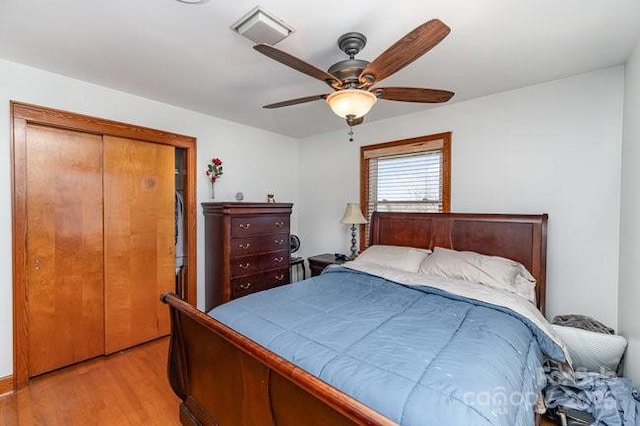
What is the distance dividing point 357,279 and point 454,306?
0.85 meters

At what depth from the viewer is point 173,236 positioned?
126 inches

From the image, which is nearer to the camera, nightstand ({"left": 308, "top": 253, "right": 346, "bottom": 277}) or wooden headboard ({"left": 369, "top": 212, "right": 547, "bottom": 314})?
wooden headboard ({"left": 369, "top": 212, "right": 547, "bottom": 314})

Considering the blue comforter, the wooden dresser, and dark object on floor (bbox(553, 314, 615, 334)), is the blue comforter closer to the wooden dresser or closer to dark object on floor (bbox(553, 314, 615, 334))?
dark object on floor (bbox(553, 314, 615, 334))

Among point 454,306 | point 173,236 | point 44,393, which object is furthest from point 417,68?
point 44,393

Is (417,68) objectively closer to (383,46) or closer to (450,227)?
(383,46)

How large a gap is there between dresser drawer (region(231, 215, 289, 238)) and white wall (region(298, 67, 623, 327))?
2019 mm

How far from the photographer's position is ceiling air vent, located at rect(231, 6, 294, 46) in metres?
1.63

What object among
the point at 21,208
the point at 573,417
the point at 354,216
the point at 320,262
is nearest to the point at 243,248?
the point at 320,262

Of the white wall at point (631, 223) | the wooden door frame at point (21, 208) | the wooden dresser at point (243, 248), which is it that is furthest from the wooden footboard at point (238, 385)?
the white wall at point (631, 223)

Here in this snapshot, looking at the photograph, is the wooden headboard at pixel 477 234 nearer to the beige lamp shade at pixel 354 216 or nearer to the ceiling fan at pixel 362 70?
the beige lamp shade at pixel 354 216

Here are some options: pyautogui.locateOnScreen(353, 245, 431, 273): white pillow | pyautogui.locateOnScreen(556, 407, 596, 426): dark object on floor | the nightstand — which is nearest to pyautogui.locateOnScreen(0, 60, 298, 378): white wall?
the nightstand

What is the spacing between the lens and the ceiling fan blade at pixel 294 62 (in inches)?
57.5

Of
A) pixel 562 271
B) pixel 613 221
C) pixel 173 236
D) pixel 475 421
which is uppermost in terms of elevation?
pixel 613 221

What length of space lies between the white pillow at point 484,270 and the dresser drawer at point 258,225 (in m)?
1.79
